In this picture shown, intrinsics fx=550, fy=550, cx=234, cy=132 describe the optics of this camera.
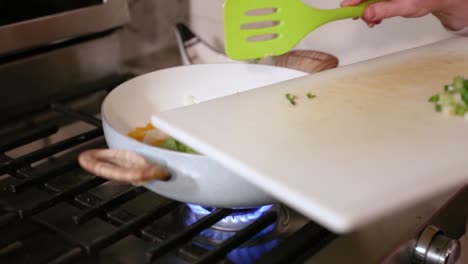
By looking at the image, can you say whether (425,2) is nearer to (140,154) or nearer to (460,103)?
(460,103)

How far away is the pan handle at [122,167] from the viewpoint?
44cm

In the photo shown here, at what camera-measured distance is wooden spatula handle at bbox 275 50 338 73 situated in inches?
28.0

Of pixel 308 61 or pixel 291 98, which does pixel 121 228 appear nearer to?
pixel 291 98

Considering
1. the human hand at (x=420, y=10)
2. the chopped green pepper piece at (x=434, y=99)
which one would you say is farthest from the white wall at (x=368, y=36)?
the chopped green pepper piece at (x=434, y=99)

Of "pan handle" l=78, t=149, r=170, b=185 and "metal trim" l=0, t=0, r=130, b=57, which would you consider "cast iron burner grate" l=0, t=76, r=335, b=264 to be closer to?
"pan handle" l=78, t=149, r=170, b=185

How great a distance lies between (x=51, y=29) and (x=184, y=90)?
201 mm

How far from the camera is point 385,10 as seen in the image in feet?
2.16

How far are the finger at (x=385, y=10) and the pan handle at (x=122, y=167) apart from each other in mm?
340

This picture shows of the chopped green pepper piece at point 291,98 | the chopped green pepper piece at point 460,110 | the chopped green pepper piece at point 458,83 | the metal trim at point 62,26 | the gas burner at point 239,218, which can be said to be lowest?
the gas burner at point 239,218

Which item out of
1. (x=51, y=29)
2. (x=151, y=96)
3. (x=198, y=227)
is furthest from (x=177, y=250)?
(x=51, y=29)

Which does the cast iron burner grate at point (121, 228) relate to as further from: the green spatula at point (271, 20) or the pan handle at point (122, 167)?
the green spatula at point (271, 20)

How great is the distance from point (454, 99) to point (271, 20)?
22 centimetres

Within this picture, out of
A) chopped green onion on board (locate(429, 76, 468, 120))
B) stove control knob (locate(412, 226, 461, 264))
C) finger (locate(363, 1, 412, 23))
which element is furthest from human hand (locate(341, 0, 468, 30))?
stove control knob (locate(412, 226, 461, 264))

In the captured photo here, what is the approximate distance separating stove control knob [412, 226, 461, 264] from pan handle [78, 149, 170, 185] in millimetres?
257
